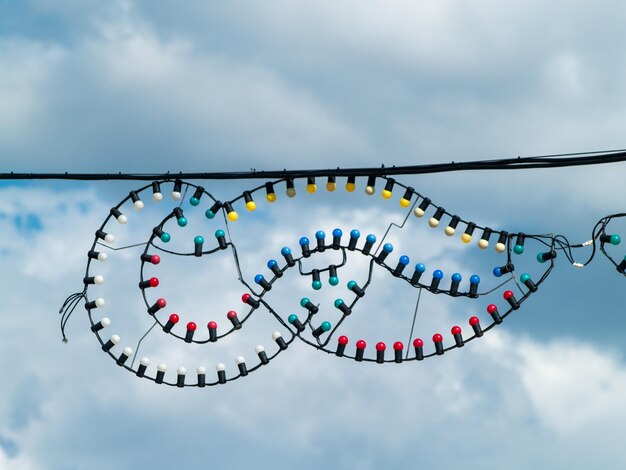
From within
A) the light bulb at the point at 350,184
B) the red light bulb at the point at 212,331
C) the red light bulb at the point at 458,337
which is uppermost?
→ the light bulb at the point at 350,184

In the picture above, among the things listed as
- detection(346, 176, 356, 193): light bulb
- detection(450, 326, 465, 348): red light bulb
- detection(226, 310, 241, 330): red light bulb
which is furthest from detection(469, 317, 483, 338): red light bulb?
detection(226, 310, 241, 330): red light bulb

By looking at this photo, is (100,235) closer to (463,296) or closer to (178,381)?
(178,381)

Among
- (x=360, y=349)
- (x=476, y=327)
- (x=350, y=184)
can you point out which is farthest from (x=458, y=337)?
(x=350, y=184)

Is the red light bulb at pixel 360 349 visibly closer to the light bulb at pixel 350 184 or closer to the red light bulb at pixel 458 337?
the red light bulb at pixel 458 337

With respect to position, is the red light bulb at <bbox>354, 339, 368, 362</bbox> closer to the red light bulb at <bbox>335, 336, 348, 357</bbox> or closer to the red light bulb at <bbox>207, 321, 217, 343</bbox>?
the red light bulb at <bbox>335, 336, 348, 357</bbox>

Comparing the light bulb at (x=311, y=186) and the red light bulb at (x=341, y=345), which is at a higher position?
the light bulb at (x=311, y=186)

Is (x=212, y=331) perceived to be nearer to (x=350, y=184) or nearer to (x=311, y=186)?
(x=311, y=186)

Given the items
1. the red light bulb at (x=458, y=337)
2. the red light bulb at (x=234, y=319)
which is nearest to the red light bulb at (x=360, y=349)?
the red light bulb at (x=458, y=337)

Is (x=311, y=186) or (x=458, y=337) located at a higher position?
(x=311, y=186)

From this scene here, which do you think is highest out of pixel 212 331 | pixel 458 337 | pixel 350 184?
pixel 350 184

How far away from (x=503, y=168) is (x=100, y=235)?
2.60m

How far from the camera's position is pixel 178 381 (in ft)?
21.1

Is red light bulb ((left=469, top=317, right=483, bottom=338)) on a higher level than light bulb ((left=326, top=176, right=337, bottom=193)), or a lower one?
lower

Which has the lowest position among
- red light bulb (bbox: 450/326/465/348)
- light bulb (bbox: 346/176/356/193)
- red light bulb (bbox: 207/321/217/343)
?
red light bulb (bbox: 450/326/465/348)
